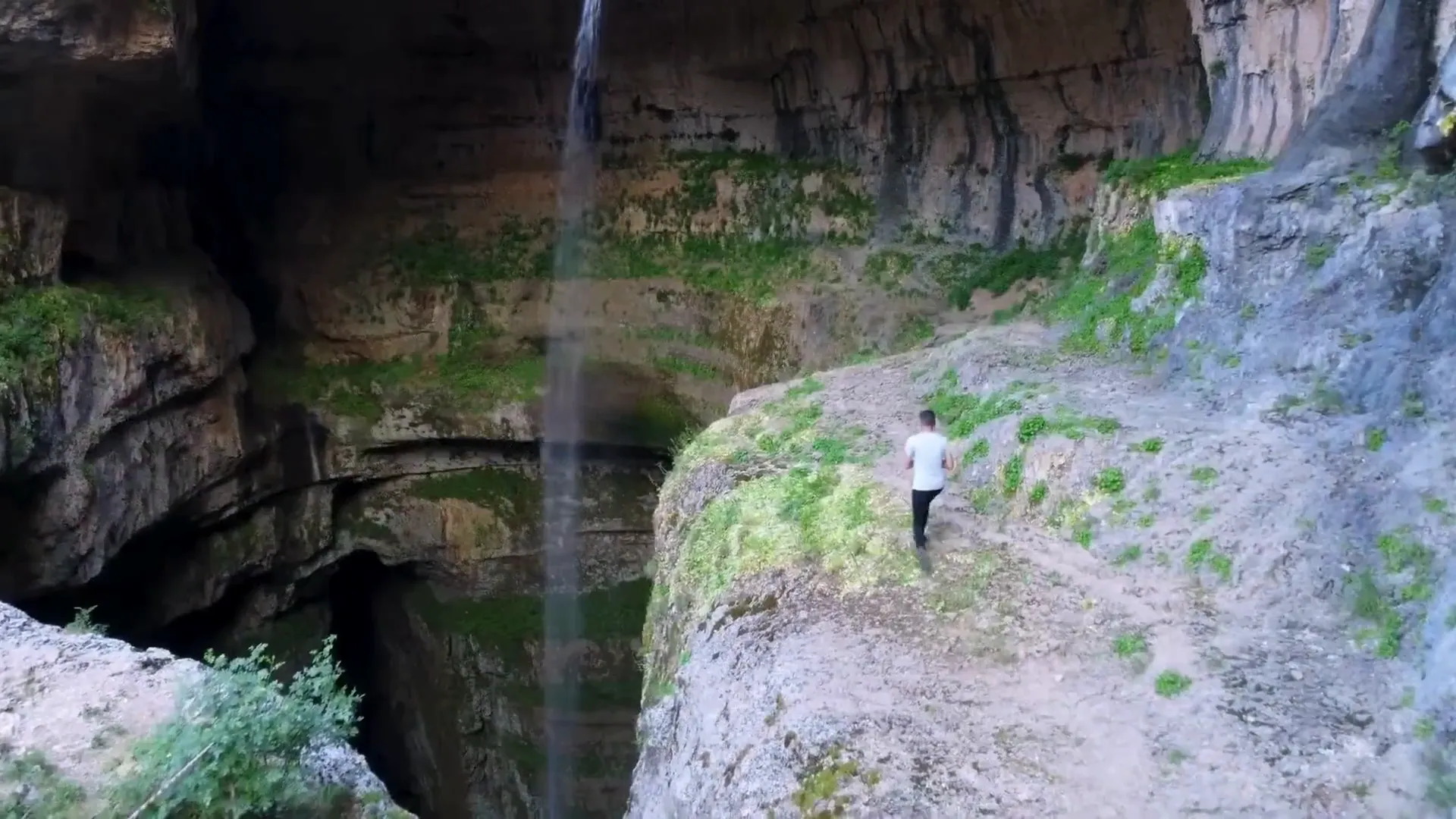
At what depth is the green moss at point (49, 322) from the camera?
12062 millimetres

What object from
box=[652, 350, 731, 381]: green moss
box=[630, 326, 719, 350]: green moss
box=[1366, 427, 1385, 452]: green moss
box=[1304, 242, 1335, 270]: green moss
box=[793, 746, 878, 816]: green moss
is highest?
box=[1304, 242, 1335, 270]: green moss

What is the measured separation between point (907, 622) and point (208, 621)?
15.6m

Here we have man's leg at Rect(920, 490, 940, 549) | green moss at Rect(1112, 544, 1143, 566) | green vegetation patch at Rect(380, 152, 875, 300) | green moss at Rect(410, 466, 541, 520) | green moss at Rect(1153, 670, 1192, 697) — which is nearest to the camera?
green moss at Rect(1153, 670, 1192, 697)

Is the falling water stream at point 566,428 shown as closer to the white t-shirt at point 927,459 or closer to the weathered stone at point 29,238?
the weathered stone at point 29,238

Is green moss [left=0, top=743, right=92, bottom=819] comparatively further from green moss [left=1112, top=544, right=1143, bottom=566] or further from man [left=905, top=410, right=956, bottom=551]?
green moss [left=1112, top=544, right=1143, bottom=566]

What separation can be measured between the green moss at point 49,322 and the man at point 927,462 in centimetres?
1097

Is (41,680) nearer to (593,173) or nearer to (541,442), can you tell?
(541,442)

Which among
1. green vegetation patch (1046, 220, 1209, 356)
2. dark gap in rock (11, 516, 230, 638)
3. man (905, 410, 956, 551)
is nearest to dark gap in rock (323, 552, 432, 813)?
dark gap in rock (11, 516, 230, 638)

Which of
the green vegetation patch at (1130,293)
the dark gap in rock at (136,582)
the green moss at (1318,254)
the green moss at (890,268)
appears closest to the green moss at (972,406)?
the green vegetation patch at (1130,293)

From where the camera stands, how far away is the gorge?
5.91 meters

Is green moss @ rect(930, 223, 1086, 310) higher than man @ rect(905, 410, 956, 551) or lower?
higher

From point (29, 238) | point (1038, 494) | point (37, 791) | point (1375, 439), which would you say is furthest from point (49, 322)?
point (1375, 439)

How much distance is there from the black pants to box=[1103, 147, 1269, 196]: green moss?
5800 millimetres

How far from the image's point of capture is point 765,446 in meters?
10.1
